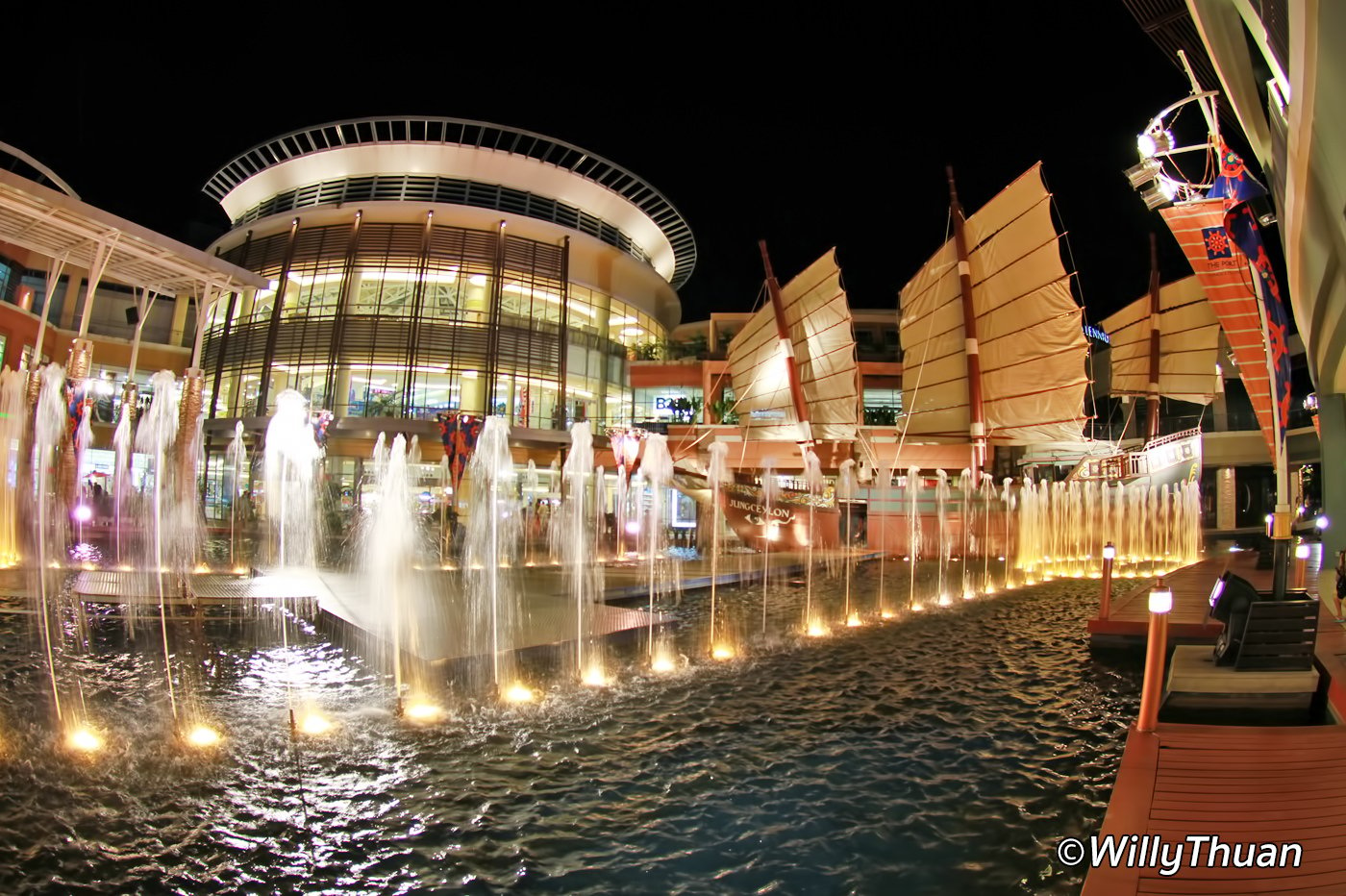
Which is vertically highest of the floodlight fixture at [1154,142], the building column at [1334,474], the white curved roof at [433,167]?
the white curved roof at [433,167]

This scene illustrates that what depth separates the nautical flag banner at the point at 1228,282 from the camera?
403 inches

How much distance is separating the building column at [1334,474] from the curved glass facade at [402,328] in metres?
28.9

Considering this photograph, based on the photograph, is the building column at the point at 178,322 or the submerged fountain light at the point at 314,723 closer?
the submerged fountain light at the point at 314,723

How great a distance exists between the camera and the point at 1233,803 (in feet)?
13.0

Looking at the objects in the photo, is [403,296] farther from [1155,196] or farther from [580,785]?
[580,785]

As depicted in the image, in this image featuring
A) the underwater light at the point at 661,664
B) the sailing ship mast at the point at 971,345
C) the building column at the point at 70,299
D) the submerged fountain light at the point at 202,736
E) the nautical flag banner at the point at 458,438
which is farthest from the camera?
the building column at the point at 70,299

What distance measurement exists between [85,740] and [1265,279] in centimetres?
1298

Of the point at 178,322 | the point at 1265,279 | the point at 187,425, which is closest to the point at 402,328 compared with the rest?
the point at 178,322

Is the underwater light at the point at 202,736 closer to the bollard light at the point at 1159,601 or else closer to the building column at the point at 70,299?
the bollard light at the point at 1159,601

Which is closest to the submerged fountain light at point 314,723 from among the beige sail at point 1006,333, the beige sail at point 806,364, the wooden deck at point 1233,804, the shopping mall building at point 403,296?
the wooden deck at point 1233,804

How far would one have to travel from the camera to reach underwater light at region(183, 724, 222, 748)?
564cm

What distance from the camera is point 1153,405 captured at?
1399 inches

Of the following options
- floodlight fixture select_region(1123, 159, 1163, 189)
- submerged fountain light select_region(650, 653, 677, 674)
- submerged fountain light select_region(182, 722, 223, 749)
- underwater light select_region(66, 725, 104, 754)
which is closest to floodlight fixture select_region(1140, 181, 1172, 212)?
floodlight fixture select_region(1123, 159, 1163, 189)

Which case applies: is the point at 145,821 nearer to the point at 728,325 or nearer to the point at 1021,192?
the point at 1021,192
